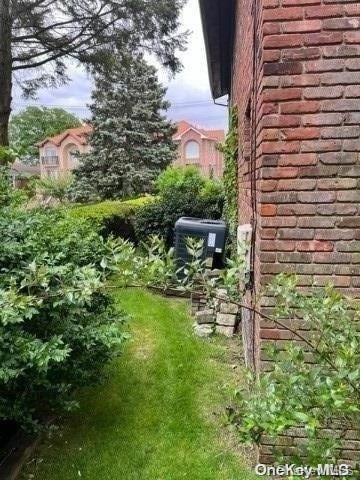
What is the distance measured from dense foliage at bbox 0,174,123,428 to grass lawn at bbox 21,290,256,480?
38cm

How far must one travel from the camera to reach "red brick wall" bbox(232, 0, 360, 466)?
8.04ft

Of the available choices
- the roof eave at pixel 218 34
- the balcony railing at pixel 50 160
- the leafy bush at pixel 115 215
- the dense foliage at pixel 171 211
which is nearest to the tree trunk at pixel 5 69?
the leafy bush at pixel 115 215

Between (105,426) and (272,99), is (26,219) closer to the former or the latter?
(105,426)

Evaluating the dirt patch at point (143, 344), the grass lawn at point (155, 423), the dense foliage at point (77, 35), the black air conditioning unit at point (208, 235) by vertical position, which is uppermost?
the dense foliage at point (77, 35)

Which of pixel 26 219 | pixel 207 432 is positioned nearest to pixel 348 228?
pixel 207 432

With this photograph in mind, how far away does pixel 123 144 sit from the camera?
21.2 metres

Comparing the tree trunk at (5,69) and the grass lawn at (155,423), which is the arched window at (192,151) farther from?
the grass lawn at (155,423)

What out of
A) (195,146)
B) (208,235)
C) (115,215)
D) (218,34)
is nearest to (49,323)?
(208,235)

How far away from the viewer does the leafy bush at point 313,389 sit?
1.36 m

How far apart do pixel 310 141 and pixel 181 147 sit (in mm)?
38809

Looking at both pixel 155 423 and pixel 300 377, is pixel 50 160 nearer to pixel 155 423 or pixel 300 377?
pixel 155 423

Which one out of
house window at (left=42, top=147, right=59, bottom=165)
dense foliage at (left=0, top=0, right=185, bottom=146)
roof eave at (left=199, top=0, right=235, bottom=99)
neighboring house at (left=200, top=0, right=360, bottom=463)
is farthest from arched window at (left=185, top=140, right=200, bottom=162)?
neighboring house at (left=200, top=0, right=360, bottom=463)

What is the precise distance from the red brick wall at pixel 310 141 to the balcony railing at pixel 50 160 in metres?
45.1

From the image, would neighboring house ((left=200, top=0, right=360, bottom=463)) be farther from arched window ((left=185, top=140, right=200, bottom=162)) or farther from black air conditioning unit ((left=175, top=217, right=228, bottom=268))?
arched window ((left=185, top=140, right=200, bottom=162))
